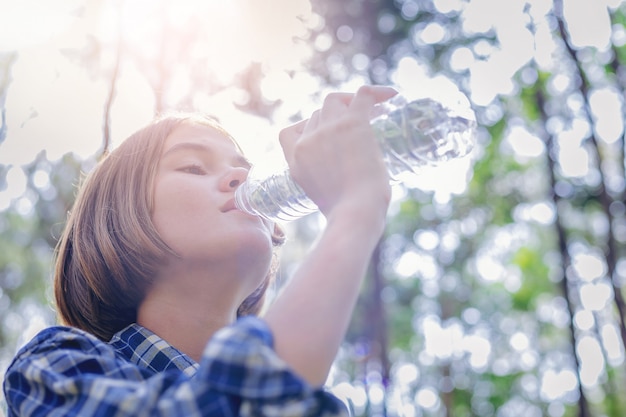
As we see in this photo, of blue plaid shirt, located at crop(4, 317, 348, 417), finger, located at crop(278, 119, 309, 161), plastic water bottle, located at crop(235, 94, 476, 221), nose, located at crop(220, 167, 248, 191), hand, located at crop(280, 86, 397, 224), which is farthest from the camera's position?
nose, located at crop(220, 167, 248, 191)

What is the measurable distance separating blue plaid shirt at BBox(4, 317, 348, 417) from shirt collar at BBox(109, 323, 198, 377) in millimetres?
187

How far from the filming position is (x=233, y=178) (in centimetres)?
121

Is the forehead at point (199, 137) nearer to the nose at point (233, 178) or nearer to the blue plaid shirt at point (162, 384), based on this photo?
the nose at point (233, 178)

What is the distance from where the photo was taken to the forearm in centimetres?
65

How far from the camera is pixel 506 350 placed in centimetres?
1239

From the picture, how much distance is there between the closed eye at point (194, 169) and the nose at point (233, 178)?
5cm

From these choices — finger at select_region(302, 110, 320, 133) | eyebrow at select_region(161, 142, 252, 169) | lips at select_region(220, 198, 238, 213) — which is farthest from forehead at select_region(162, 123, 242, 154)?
finger at select_region(302, 110, 320, 133)

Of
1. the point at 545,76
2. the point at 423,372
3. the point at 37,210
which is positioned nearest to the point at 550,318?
the point at 423,372

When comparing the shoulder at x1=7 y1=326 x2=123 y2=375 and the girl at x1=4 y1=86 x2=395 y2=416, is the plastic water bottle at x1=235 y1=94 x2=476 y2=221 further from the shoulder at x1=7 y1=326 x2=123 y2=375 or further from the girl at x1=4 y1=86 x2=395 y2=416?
the shoulder at x1=7 y1=326 x2=123 y2=375

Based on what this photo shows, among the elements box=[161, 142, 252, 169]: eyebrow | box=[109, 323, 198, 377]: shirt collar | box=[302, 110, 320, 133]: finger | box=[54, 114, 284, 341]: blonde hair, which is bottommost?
box=[109, 323, 198, 377]: shirt collar

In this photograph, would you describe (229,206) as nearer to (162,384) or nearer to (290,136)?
(290,136)

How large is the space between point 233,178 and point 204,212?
0.36 feet

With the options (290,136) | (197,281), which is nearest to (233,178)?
(197,281)

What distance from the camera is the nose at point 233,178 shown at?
1.19 meters
